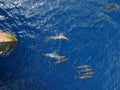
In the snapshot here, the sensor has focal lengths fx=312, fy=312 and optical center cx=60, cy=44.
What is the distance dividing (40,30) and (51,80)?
8.47 ft

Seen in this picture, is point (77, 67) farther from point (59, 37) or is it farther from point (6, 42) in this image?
point (6, 42)

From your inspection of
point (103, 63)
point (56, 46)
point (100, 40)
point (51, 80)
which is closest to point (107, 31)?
point (100, 40)

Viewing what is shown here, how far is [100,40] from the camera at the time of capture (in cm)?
1608

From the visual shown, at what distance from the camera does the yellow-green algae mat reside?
42.7ft

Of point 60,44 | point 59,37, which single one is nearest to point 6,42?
point 59,37

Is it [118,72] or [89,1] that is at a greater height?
[89,1]

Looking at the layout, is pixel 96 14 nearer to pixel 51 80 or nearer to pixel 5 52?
pixel 51 80

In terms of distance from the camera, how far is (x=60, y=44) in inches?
615

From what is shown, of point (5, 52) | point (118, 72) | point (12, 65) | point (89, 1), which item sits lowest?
point (118, 72)

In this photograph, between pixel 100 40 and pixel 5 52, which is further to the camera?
pixel 100 40

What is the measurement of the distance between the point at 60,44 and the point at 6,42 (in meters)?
3.44

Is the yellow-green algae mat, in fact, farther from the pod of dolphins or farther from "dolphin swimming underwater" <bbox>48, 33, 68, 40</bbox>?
"dolphin swimming underwater" <bbox>48, 33, 68, 40</bbox>

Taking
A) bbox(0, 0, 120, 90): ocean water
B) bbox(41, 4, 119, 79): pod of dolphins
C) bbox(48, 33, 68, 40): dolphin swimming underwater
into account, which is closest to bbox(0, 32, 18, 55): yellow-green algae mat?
bbox(0, 0, 120, 90): ocean water

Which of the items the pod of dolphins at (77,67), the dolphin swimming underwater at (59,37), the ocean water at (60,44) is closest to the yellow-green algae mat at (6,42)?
the ocean water at (60,44)
